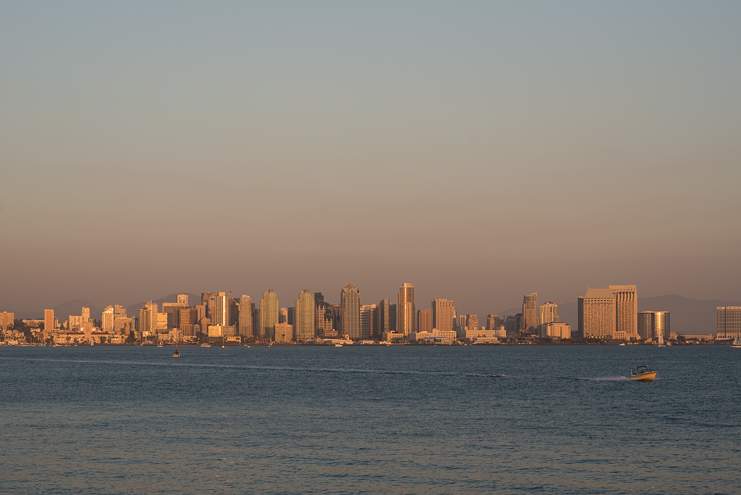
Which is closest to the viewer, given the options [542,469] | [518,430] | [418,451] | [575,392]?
[542,469]

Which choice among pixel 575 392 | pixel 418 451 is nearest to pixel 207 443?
pixel 418 451

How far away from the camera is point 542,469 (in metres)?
51.5

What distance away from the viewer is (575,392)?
378 ft

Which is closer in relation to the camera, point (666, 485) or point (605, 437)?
point (666, 485)

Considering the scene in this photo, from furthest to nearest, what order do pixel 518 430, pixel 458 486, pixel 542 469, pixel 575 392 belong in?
pixel 575 392, pixel 518 430, pixel 542 469, pixel 458 486

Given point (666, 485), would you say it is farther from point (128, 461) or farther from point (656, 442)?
point (128, 461)

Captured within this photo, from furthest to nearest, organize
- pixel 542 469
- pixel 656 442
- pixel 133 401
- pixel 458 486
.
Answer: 1. pixel 133 401
2. pixel 656 442
3. pixel 542 469
4. pixel 458 486

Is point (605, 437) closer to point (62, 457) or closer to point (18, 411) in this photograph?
point (62, 457)

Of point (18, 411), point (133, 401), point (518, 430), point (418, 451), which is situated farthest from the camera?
point (133, 401)

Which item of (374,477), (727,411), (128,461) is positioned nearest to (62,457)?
(128,461)

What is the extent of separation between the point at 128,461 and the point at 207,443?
9098 millimetres

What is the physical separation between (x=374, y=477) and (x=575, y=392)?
241 ft

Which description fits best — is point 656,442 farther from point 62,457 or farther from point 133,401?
point 133,401

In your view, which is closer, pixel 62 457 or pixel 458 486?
pixel 458 486
